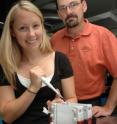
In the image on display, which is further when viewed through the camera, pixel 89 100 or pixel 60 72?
pixel 89 100

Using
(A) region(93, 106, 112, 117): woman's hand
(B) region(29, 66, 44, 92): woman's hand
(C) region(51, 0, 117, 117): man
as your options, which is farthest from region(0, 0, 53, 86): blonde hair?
(A) region(93, 106, 112, 117): woman's hand

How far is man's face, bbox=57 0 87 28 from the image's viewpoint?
2.22 metres

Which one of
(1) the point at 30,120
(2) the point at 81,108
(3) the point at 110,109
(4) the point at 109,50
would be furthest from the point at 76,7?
(2) the point at 81,108

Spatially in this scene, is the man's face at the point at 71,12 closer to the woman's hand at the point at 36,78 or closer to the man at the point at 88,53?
the man at the point at 88,53

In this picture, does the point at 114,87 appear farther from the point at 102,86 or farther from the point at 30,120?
the point at 30,120

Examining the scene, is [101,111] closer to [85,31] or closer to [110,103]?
[110,103]

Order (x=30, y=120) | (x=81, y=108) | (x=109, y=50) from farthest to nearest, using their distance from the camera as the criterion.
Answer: (x=109, y=50) → (x=30, y=120) → (x=81, y=108)

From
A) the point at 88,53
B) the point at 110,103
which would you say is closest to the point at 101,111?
the point at 110,103

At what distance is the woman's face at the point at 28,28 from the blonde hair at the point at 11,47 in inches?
1.1

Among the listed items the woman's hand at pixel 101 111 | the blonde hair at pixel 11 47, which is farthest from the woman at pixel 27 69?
the woman's hand at pixel 101 111

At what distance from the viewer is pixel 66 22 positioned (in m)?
2.24

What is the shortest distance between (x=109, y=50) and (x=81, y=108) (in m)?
0.85

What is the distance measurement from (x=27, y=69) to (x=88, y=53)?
0.54m

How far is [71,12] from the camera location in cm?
222
